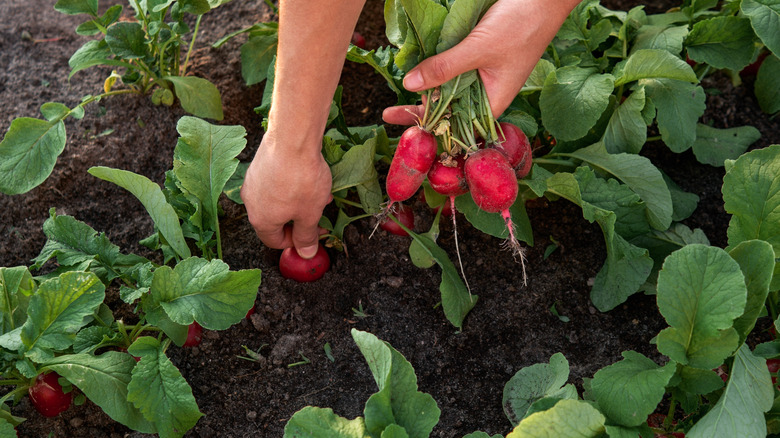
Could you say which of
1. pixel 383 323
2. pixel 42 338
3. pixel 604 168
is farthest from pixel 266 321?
pixel 604 168

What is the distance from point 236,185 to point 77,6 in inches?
32.2

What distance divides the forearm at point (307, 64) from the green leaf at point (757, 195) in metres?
0.97

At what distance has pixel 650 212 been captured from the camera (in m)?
1.92

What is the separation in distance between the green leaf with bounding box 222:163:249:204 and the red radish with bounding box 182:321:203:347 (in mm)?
364

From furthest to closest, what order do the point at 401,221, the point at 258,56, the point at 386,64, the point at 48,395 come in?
the point at 258,56
the point at 401,221
the point at 386,64
the point at 48,395

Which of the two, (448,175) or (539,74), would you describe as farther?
(539,74)

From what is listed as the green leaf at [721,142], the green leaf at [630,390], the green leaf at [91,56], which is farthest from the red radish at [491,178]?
the green leaf at [91,56]

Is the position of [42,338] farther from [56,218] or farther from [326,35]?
[326,35]

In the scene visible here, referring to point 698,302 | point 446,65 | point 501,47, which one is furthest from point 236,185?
point 698,302

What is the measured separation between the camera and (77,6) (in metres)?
2.17

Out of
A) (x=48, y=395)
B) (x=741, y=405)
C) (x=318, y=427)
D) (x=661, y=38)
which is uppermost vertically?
(x=661, y=38)

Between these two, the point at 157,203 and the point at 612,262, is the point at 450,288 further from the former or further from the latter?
the point at 157,203

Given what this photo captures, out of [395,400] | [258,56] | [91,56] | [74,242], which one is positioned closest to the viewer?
[395,400]

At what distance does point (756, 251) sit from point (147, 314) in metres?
1.41
